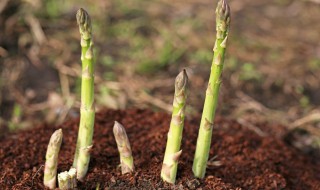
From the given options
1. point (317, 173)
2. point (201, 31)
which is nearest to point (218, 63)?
point (317, 173)

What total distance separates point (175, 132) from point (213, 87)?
0.85ft

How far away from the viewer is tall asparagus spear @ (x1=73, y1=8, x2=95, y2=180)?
2281mm

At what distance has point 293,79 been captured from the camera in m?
4.90

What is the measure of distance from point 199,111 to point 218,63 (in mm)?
2064

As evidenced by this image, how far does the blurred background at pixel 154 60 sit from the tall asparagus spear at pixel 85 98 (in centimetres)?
146

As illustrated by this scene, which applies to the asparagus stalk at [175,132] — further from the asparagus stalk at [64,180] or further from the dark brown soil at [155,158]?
the asparagus stalk at [64,180]

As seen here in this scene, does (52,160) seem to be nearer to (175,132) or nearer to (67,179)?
(67,179)

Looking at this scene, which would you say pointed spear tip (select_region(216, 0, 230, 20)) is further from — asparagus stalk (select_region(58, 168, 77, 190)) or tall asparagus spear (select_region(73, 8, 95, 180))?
asparagus stalk (select_region(58, 168, 77, 190))

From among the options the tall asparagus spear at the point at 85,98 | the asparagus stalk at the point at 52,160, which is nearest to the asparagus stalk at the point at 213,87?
the tall asparagus spear at the point at 85,98

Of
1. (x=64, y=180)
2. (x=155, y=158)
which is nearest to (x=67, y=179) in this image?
(x=64, y=180)

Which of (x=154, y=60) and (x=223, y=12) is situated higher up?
(x=223, y=12)

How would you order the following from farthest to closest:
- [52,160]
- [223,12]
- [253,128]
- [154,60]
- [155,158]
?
[154,60], [253,128], [155,158], [52,160], [223,12]

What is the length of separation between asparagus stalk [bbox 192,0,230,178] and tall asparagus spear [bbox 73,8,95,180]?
513mm

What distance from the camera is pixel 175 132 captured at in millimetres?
2277
